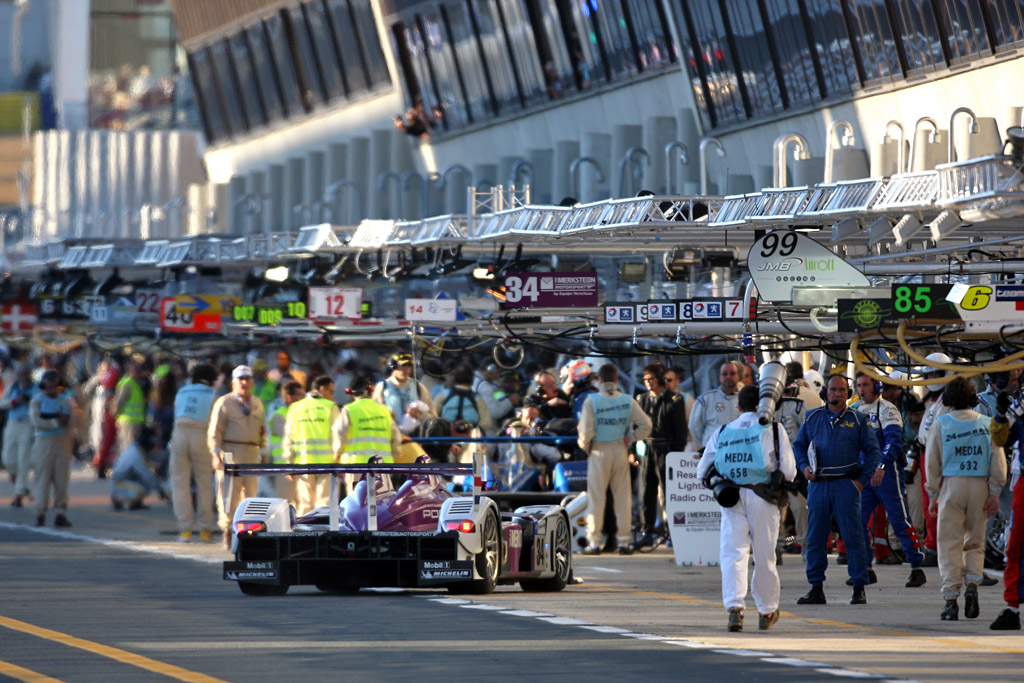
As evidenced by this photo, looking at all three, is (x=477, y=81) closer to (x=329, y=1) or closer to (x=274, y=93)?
(x=329, y=1)

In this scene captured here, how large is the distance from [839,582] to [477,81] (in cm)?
2057

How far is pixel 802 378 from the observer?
2294cm

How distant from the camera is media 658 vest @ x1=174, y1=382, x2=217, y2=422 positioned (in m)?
25.5

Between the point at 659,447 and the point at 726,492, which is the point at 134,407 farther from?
the point at 726,492

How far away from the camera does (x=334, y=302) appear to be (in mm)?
26172

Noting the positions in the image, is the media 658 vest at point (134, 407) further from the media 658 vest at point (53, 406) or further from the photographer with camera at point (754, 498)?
the photographer with camera at point (754, 498)

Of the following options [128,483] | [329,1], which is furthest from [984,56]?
[329,1]

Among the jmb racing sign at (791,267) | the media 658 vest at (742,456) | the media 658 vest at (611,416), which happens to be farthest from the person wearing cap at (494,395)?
the media 658 vest at (742,456)

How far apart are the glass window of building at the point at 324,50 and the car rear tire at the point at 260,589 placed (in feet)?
93.1

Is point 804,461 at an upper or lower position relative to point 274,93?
lower

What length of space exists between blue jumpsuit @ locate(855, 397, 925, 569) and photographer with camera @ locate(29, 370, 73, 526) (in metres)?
11.6

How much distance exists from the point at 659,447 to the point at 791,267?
23.6ft

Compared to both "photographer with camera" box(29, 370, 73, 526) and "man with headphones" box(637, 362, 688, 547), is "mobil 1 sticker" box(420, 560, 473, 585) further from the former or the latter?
"photographer with camera" box(29, 370, 73, 526)

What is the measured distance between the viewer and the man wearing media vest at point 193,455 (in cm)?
2536
